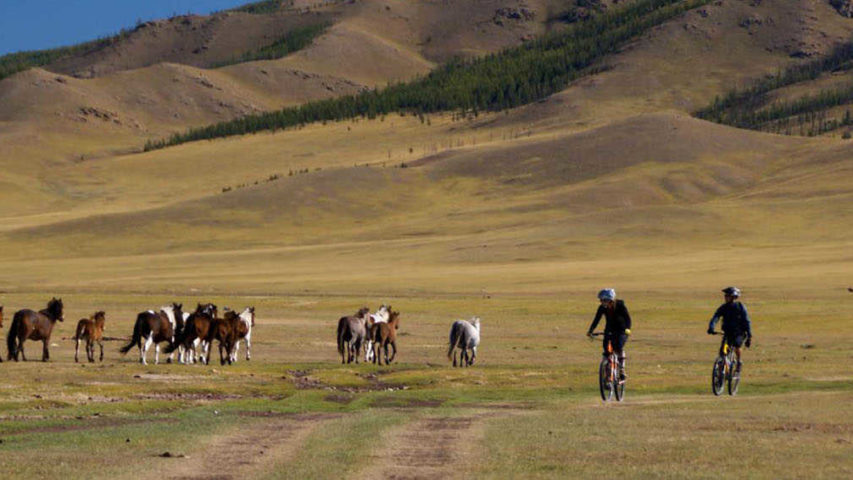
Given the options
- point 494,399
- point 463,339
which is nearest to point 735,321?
point 494,399

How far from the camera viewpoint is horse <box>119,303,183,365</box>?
109ft

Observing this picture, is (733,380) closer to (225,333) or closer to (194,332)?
(225,333)

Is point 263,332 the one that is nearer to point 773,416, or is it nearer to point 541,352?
point 541,352

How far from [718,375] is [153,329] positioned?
46.1 ft

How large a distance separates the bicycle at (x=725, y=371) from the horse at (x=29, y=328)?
50.7 feet

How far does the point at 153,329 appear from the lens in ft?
110

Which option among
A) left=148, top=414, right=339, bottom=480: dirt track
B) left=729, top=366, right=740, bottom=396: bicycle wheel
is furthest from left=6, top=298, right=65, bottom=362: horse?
left=729, top=366, right=740, bottom=396: bicycle wheel

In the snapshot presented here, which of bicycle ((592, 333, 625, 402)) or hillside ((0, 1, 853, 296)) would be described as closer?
bicycle ((592, 333, 625, 402))

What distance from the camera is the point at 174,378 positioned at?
1151 inches

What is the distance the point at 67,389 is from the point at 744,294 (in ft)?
157

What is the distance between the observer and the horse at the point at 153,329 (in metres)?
33.1

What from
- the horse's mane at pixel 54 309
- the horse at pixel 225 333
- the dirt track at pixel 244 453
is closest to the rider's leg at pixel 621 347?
the dirt track at pixel 244 453

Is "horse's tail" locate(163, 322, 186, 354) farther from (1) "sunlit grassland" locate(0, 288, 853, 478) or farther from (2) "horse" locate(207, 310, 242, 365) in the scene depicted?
(1) "sunlit grassland" locate(0, 288, 853, 478)

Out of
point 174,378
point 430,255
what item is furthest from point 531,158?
point 174,378
